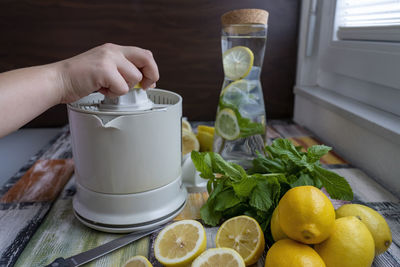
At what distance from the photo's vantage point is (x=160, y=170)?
0.46 metres

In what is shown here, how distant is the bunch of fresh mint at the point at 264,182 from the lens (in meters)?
0.44

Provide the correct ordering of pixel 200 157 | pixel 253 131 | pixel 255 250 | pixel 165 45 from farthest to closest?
pixel 165 45 < pixel 253 131 < pixel 200 157 < pixel 255 250

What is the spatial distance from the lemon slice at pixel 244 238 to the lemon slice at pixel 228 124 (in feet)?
0.74

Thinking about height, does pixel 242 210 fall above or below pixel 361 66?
below

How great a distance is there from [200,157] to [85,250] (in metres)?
0.21

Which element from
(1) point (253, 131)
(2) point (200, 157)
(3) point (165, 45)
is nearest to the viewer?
(2) point (200, 157)

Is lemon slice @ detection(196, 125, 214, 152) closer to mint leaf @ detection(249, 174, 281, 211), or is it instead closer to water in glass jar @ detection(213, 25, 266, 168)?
water in glass jar @ detection(213, 25, 266, 168)

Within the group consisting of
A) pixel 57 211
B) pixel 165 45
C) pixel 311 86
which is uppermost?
pixel 165 45

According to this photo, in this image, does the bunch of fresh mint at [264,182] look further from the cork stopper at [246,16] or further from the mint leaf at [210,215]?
the cork stopper at [246,16]

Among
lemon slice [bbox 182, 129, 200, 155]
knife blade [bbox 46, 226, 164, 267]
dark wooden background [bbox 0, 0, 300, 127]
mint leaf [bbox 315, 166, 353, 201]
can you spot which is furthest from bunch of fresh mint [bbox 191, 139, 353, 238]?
dark wooden background [bbox 0, 0, 300, 127]

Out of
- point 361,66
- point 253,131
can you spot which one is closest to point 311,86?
point 361,66

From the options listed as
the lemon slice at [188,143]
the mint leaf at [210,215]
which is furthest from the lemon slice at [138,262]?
the lemon slice at [188,143]

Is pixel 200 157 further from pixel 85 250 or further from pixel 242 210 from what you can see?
pixel 85 250

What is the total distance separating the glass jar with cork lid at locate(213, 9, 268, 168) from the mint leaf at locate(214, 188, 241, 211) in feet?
0.52
